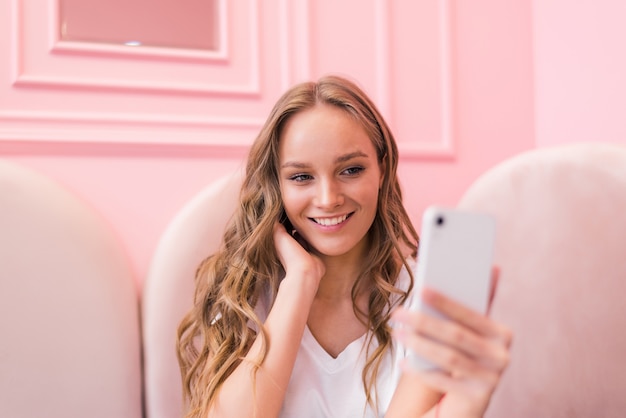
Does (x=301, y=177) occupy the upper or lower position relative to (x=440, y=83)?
lower

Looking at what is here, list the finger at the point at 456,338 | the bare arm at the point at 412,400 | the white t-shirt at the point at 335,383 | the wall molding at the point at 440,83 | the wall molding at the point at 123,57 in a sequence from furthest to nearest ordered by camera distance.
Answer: the wall molding at the point at 440,83 < the wall molding at the point at 123,57 < the white t-shirt at the point at 335,383 < the bare arm at the point at 412,400 < the finger at the point at 456,338

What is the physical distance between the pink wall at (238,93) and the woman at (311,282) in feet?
0.68

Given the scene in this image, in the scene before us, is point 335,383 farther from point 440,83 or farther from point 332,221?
point 440,83

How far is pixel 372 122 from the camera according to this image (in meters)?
1.16

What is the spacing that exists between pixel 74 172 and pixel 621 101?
3.86 ft

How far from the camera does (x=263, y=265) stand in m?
1.20

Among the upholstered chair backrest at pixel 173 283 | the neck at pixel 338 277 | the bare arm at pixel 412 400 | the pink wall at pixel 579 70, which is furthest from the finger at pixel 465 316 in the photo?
the pink wall at pixel 579 70

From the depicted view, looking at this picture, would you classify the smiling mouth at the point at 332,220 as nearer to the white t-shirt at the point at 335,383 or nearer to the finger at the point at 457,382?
the white t-shirt at the point at 335,383

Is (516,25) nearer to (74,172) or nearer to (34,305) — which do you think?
(74,172)

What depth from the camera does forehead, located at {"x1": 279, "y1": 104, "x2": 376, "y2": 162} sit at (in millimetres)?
1096

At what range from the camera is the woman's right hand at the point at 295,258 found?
112cm

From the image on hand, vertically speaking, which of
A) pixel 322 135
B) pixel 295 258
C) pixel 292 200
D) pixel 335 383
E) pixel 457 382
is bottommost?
pixel 335 383

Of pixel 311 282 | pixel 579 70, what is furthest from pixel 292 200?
pixel 579 70

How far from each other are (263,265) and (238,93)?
0.41 meters
